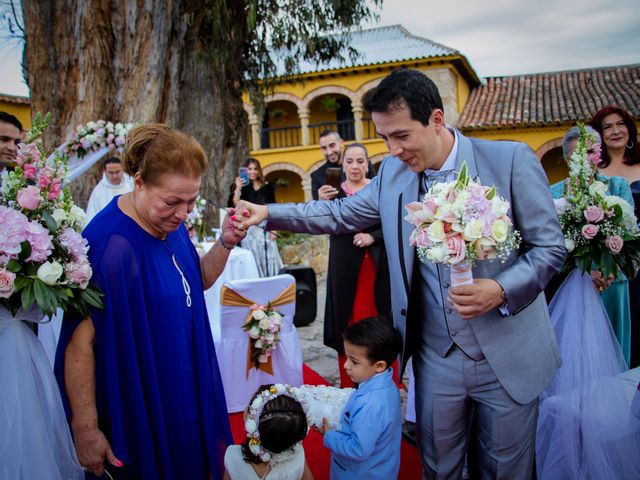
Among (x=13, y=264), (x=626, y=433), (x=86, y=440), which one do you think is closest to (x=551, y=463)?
(x=626, y=433)

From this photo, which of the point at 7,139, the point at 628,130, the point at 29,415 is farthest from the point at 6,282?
the point at 628,130

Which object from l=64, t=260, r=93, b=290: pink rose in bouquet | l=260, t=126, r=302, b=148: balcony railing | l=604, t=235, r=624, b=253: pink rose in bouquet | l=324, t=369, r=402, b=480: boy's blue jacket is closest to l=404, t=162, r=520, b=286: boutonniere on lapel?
l=324, t=369, r=402, b=480: boy's blue jacket

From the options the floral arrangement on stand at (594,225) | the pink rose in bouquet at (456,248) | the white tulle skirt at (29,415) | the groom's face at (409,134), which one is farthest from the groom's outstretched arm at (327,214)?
the floral arrangement on stand at (594,225)

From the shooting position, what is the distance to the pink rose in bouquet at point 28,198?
81.7 inches

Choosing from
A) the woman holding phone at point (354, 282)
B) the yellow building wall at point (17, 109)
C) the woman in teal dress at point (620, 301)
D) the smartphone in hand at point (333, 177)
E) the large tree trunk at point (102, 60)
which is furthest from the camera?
the yellow building wall at point (17, 109)

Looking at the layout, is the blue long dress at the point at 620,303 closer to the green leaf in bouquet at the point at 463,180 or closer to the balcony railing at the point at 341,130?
the green leaf in bouquet at the point at 463,180

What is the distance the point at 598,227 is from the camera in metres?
3.37

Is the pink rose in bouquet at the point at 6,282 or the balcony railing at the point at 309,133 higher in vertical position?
the balcony railing at the point at 309,133

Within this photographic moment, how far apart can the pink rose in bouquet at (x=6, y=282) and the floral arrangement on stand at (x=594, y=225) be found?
10.0 ft

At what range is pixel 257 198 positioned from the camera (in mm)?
8008

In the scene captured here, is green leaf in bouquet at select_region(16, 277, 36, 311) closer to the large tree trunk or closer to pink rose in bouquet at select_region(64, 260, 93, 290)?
pink rose in bouquet at select_region(64, 260, 93, 290)

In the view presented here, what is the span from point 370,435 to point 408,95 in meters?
1.60

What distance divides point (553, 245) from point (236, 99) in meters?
9.69

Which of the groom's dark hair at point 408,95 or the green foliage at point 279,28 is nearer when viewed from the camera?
the groom's dark hair at point 408,95
